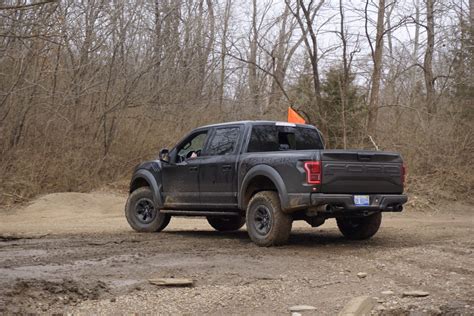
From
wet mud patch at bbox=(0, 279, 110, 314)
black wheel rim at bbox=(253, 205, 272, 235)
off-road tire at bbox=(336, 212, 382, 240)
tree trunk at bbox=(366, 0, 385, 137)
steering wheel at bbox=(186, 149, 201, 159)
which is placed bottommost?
wet mud patch at bbox=(0, 279, 110, 314)

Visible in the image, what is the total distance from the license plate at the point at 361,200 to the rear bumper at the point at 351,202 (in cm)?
4

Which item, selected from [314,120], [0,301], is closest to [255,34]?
[314,120]

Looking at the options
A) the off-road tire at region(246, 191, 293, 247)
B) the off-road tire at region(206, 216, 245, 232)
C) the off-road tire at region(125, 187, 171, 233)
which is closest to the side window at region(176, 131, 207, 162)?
the off-road tire at region(125, 187, 171, 233)

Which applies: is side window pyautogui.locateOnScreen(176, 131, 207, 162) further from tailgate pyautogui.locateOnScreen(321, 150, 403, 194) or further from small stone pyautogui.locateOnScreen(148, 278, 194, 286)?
small stone pyautogui.locateOnScreen(148, 278, 194, 286)

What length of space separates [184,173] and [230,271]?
12.6 ft

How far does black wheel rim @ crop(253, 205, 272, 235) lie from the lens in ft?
33.9

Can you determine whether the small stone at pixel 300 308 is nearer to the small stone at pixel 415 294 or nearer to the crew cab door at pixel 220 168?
the small stone at pixel 415 294

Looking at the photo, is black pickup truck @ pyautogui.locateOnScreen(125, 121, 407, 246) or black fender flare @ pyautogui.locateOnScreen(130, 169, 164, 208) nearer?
black pickup truck @ pyautogui.locateOnScreen(125, 121, 407, 246)

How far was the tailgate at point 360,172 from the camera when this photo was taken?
9.84m

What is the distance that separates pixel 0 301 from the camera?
6590 millimetres

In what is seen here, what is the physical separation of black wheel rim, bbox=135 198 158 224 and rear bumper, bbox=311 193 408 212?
400 centimetres

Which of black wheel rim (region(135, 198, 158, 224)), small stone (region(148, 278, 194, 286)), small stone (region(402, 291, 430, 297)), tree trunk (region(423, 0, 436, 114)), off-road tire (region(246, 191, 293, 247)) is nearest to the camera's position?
small stone (region(402, 291, 430, 297))

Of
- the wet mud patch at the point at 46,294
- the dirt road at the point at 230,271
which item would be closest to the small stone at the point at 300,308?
the dirt road at the point at 230,271

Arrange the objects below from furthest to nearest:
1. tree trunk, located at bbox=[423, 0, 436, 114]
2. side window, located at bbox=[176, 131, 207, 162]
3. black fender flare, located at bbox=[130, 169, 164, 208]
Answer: tree trunk, located at bbox=[423, 0, 436, 114], black fender flare, located at bbox=[130, 169, 164, 208], side window, located at bbox=[176, 131, 207, 162]
